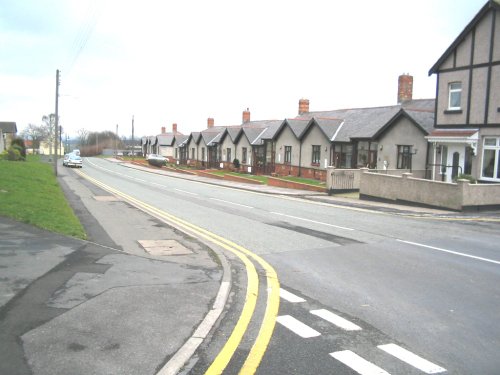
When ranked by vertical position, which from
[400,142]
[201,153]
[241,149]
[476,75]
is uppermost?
[476,75]

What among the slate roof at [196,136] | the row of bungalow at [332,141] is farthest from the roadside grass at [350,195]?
the slate roof at [196,136]

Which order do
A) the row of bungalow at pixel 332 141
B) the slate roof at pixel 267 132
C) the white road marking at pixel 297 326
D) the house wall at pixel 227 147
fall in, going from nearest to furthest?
1. the white road marking at pixel 297 326
2. the row of bungalow at pixel 332 141
3. the slate roof at pixel 267 132
4. the house wall at pixel 227 147

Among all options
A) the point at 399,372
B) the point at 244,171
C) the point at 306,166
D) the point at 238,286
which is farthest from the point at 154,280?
the point at 244,171

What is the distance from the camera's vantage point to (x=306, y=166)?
135ft

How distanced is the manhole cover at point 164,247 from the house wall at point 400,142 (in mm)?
20599

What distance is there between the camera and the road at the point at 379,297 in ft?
16.0

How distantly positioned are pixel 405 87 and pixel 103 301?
116 feet

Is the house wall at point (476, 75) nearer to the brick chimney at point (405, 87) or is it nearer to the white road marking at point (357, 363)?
the brick chimney at point (405, 87)

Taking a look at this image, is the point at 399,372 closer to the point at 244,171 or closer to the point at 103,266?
the point at 103,266

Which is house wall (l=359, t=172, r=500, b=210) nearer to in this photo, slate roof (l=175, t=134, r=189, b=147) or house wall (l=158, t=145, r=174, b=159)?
slate roof (l=175, t=134, r=189, b=147)

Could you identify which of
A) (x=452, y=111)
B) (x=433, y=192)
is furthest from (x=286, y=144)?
(x=433, y=192)

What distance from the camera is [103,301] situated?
6191 mm

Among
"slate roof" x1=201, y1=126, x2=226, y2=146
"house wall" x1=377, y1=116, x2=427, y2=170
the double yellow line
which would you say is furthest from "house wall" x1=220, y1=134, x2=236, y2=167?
the double yellow line

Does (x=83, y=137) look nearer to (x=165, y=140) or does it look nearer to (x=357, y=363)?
(x=165, y=140)
